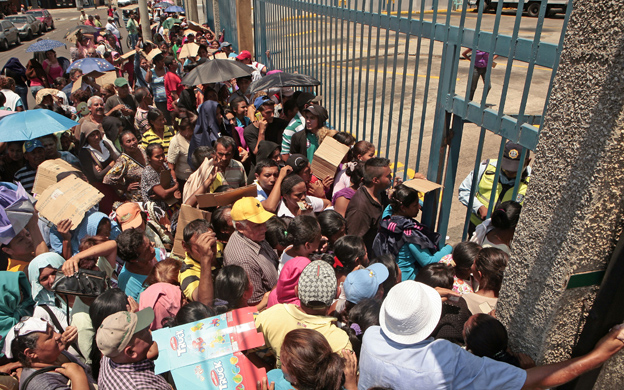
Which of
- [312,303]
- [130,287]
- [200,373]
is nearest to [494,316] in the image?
[312,303]

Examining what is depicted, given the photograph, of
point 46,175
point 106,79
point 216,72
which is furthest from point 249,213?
point 106,79

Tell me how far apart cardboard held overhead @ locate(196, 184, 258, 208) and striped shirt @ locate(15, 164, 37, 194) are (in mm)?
2421

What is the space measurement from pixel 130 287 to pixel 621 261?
3.47 meters

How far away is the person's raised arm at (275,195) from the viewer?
14.9 feet

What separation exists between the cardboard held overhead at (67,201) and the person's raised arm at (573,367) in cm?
392

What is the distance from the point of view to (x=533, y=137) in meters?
2.75

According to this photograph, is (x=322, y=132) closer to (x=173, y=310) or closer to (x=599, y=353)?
(x=173, y=310)

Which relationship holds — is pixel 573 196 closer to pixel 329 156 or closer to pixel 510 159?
pixel 510 159

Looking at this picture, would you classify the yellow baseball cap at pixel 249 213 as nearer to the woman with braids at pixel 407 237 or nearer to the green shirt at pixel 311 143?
the woman with braids at pixel 407 237

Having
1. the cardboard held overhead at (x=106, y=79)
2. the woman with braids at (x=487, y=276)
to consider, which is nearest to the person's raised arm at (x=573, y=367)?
the woman with braids at (x=487, y=276)

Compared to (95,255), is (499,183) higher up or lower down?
higher up

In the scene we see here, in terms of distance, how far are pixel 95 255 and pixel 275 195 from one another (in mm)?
1740

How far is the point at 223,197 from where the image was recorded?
14.4 feet

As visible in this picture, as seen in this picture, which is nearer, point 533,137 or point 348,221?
point 533,137
